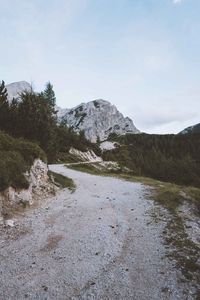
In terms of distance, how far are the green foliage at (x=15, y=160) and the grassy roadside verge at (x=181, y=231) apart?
11.0 m

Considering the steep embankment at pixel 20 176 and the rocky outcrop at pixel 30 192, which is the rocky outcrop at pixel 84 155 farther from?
the steep embankment at pixel 20 176

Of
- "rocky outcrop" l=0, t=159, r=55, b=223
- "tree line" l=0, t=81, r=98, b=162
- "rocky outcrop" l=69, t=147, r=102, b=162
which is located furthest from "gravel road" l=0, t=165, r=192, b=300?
"rocky outcrop" l=69, t=147, r=102, b=162

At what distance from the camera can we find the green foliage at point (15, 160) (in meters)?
Result: 22.9

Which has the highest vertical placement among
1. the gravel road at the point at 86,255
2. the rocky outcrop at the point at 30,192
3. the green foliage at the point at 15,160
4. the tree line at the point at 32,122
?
the tree line at the point at 32,122

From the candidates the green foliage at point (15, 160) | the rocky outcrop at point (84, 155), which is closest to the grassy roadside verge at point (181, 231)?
the green foliage at point (15, 160)

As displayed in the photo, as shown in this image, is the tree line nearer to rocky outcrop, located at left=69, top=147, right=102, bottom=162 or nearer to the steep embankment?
the steep embankment

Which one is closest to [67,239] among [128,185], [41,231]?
[41,231]

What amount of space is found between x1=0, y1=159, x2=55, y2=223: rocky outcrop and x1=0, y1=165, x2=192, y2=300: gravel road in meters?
1.14

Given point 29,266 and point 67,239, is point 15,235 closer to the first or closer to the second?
point 67,239

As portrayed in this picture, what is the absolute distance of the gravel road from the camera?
12.0 m

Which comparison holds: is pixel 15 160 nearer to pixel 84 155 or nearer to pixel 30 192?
pixel 30 192

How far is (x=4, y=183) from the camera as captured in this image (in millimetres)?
22297

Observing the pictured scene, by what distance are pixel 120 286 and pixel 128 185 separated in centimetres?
2289

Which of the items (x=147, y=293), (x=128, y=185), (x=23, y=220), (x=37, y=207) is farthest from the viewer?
(x=128, y=185)
